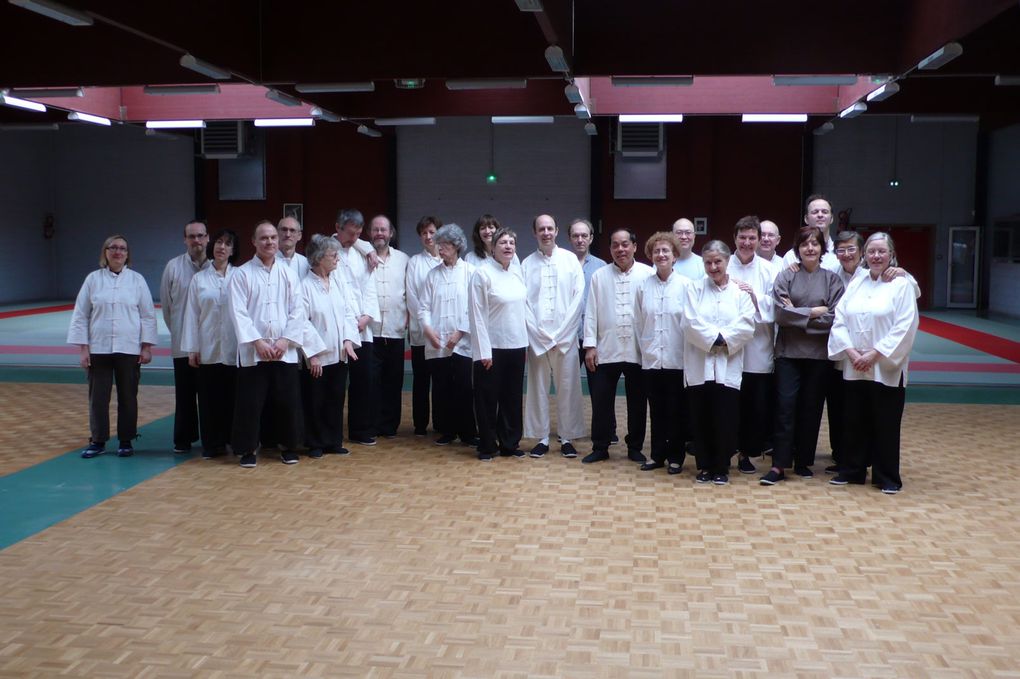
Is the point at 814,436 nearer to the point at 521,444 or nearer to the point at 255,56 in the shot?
the point at 521,444

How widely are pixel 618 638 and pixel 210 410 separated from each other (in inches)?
169

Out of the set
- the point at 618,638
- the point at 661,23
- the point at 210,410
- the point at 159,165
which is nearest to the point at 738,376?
the point at 618,638

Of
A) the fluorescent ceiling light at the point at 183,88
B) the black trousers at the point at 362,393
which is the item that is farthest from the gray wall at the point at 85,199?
the black trousers at the point at 362,393

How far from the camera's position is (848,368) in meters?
6.02

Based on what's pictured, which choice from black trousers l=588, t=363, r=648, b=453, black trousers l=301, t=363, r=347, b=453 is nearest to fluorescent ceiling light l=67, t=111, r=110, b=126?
black trousers l=301, t=363, r=347, b=453

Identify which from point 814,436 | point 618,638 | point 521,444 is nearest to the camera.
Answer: point 618,638

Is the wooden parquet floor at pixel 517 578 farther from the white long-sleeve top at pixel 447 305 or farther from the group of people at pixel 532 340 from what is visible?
the white long-sleeve top at pixel 447 305

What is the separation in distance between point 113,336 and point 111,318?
0.45 feet

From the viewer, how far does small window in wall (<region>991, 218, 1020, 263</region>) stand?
1767 cm

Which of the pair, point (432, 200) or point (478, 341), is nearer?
point (478, 341)

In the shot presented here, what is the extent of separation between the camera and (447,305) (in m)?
7.30

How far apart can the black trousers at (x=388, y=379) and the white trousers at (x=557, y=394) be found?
1203 millimetres

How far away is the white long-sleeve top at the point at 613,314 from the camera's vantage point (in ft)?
22.4

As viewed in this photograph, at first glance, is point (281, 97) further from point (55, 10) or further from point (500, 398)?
point (500, 398)
